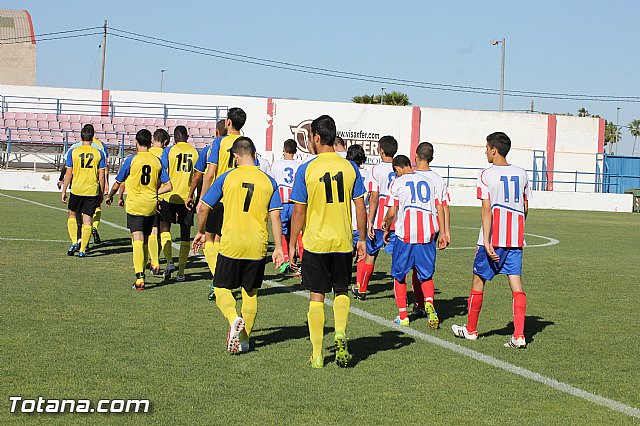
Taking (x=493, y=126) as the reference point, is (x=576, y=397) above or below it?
below

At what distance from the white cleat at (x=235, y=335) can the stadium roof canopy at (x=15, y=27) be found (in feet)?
214

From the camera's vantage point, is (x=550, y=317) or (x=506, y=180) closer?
(x=506, y=180)

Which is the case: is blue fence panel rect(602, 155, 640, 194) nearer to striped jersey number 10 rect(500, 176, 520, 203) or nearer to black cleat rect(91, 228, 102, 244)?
black cleat rect(91, 228, 102, 244)

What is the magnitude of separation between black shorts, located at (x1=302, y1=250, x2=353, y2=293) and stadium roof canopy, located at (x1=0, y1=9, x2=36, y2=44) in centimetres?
6537

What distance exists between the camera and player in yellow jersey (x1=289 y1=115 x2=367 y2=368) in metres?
7.08

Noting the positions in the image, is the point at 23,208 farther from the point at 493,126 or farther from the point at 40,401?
the point at 493,126

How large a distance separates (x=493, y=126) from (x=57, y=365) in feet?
163

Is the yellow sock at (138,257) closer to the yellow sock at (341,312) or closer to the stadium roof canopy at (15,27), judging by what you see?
the yellow sock at (341,312)

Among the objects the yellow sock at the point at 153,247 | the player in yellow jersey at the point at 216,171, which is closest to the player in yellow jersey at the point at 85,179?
the yellow sock at the point at 153,247

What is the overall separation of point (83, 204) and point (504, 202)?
27.9 ft

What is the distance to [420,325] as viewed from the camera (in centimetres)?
930

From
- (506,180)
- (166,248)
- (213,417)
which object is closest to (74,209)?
(166,248)

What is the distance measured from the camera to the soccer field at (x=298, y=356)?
5848mm

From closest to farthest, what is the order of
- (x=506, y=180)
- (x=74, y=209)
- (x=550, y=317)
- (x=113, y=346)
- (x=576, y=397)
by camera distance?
1. (x=576, y=397)
2. (x=113, y=346)
3. (x=506, y=180)
4. (x=550, y=317)
5. (x=74, y=209)
